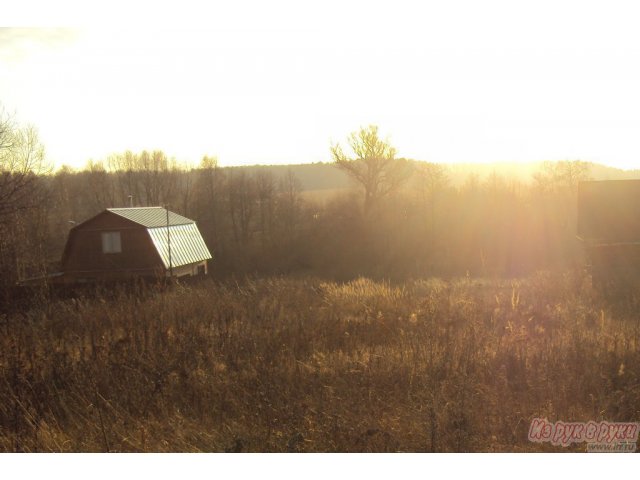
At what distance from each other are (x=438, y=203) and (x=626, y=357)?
39085 millimetres

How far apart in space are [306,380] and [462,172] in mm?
48190

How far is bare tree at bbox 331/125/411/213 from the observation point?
3969 centimetres

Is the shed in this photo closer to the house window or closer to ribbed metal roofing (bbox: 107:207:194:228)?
ribbed metal roofing (bbox: 107:207:194:228)

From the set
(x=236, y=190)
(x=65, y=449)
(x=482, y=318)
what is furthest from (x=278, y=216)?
(x=65, y=449)

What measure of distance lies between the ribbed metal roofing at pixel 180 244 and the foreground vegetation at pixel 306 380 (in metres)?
18.7

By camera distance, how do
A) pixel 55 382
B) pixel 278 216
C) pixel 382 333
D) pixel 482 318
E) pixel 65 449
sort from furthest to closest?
pixel 278 216
pixel 482 318
pixel 382 333
pixel 55 382
pixel 65 449

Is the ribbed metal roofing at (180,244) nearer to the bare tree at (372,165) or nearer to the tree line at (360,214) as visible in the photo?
the tree line at (360,214)

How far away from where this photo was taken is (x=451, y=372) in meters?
5.73

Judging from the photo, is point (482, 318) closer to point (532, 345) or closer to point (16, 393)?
point (532, 345)

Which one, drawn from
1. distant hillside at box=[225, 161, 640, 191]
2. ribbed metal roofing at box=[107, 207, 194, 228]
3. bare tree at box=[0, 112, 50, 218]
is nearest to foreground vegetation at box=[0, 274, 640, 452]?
bare tree at box=[0, 112, 50, 218]

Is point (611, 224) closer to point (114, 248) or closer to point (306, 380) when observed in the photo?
point (306, 380)

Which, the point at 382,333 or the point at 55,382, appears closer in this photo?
the point at 55,382

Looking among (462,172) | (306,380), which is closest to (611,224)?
(306,380)

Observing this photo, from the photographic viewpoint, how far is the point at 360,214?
1660 inches
